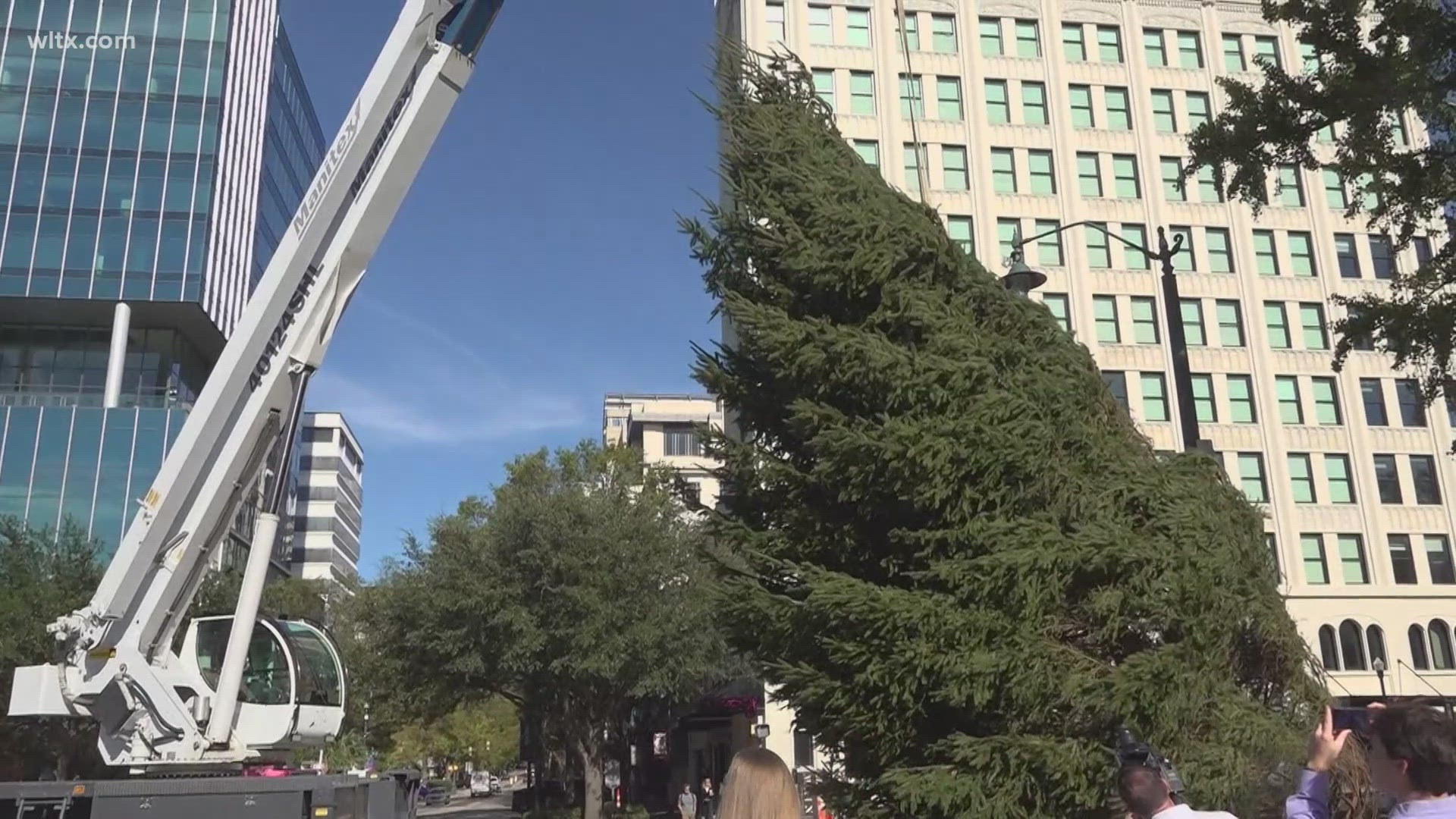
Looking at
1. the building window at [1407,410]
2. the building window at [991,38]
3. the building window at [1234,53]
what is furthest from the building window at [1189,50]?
the building window at [1407,410]

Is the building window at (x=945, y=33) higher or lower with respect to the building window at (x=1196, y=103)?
higher

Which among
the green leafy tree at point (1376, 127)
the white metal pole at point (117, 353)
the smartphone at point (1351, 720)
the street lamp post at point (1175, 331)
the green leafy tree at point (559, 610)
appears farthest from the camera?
the white metal pole at point (117, 353)

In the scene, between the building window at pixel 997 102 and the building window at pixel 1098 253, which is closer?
the building window at pixel 1098 253

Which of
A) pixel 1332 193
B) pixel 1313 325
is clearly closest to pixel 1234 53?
pixel 1332 193

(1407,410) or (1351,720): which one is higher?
(1407,410)

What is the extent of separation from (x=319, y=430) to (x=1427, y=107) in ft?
377

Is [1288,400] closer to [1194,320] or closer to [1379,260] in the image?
[1194,320]

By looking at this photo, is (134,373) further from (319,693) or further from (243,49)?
(319,693)

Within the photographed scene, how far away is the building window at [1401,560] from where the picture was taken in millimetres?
39562

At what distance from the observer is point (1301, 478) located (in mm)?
40312

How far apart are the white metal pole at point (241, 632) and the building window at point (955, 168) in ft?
112

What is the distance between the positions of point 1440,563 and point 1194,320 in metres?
12.4

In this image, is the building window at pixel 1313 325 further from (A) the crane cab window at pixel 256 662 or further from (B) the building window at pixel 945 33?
(A) the crane cab window at pixel 256 662

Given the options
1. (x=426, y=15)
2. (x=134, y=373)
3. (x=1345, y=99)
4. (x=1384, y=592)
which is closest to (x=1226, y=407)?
(x=1384, y=592)
